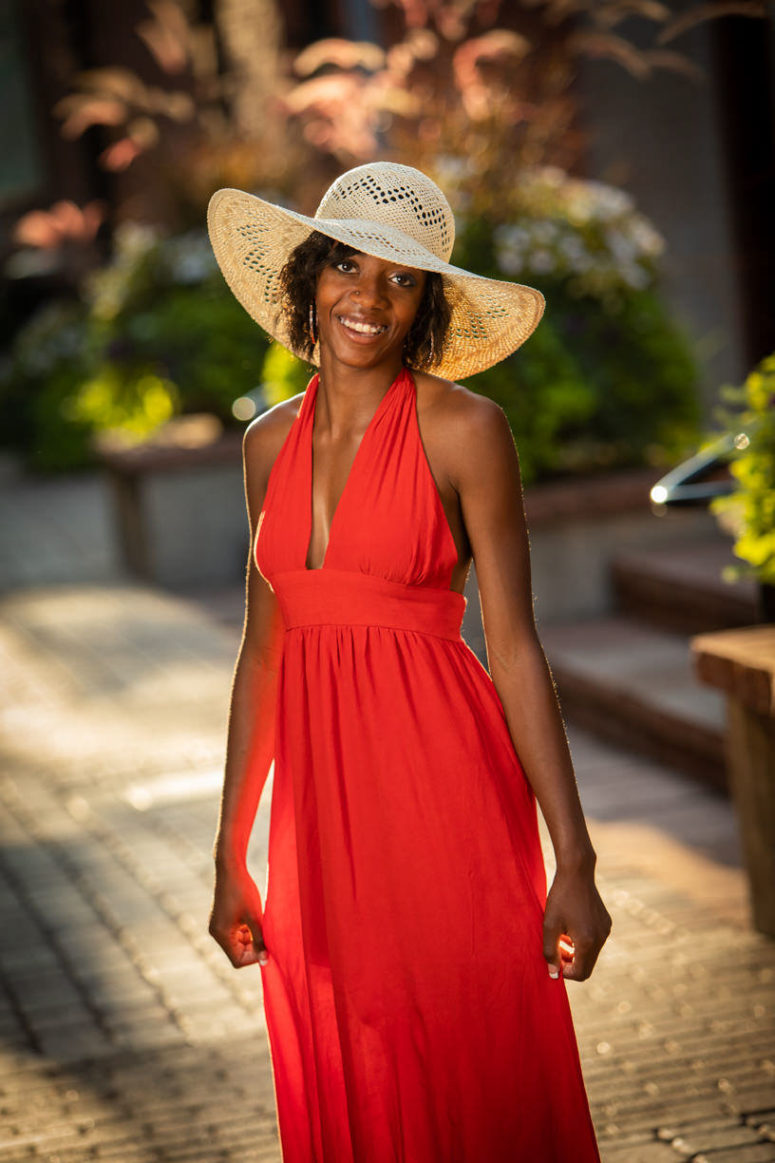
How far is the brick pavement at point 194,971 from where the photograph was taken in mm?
3492

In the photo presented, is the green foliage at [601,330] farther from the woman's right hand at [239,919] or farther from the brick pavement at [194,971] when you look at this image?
the woman's right hand at [239,919]

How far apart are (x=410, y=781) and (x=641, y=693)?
3844 millimetres

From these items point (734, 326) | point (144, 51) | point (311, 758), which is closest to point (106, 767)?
point (311, 758)

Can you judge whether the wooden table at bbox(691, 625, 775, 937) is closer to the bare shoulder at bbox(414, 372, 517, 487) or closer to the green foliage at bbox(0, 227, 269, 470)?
the bare shoulder at bbox(414, 372, 517, 487)

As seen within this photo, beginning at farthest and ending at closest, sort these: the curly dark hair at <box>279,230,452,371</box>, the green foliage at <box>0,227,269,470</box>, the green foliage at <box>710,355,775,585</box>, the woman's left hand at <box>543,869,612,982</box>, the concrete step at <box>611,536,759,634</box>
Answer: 1. the green foliage at <box>0,227,269,470</box>
2. the concrete step at <box>611,536,759,634</box>
3. the green foliage at <box>710,355,775,585</box>
4. the curly dark hair at <box>279,230,452,371</box>
5. the woman's left hand at <box>543,869,612,982</box>

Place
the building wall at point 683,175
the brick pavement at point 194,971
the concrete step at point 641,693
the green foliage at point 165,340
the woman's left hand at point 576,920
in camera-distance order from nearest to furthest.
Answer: the woman's left hand at point 576,920 < the brick pavement at point 194,971 < the concrete step at point 641,693 < the building wall at point 683,175 < the green foliage at point 165,340

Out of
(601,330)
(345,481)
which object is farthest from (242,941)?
(601,330)

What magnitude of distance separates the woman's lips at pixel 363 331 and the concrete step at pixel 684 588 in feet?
13.7

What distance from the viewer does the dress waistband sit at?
2510mm

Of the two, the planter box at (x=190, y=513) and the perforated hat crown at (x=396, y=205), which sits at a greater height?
the perforated hat crown at (x=396, y=205)

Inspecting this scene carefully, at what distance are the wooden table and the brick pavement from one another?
19 cm

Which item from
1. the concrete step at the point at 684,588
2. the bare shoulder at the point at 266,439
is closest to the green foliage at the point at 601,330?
the concrete step at the point at 684,588

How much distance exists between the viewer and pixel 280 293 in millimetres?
2887

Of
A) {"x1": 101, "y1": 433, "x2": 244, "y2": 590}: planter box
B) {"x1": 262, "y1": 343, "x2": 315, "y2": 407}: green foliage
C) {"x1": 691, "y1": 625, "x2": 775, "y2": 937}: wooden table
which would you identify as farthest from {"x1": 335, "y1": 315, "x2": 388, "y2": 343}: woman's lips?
{"x1": 101, "y1": 433, "x2": 244, "y2": 590}: planter box
